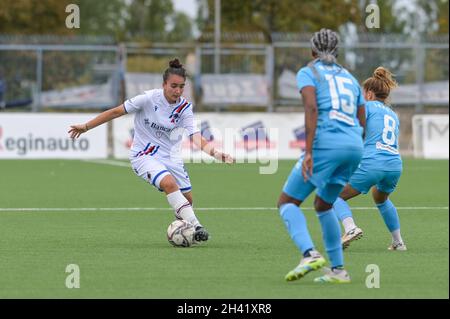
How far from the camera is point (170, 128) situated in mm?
13633

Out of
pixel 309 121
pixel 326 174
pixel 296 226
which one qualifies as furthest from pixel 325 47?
pixel 296 226

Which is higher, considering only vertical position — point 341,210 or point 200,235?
point 341,210

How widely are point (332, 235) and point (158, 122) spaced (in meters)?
3.85

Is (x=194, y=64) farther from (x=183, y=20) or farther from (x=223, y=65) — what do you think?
(x=183, y=20)

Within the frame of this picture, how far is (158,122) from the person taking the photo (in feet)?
44.6

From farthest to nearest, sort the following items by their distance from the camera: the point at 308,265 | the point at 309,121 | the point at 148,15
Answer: the point at 148,15 < the point at 308,265 < the point at 309,121

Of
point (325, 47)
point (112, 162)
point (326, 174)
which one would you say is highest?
point (325, 47)

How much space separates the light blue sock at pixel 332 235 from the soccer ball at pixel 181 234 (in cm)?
305

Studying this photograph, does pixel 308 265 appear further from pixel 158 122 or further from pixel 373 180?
pixel 158 122

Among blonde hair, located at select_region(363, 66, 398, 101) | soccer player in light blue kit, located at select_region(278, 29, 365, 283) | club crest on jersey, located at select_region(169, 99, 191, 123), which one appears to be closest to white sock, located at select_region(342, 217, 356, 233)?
blonde hair, located at select_region(363, 66, 398, 101)

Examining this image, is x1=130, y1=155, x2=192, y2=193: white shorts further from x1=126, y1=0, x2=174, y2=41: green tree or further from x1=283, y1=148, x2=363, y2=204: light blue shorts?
x1=126, y1=0, x2=174, y2=41: green tree

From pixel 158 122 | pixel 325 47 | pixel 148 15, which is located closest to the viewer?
pixel 325 47

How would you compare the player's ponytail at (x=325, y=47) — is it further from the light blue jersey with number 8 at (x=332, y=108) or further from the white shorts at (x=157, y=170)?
the white shorts at (x=157, y=170)

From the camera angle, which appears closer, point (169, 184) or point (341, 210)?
point (341, 210)
